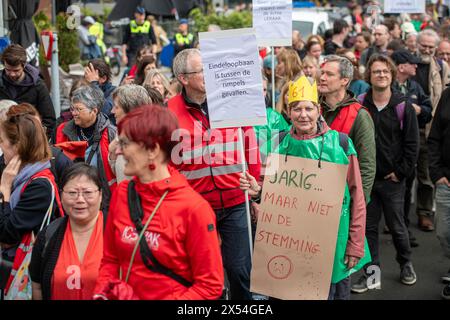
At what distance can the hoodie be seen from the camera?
3.36 metres

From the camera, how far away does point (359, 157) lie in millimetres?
5824

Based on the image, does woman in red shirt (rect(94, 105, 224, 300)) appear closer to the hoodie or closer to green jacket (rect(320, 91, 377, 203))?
the hoodie

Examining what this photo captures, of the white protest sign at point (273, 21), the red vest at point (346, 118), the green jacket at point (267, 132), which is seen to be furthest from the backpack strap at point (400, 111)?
the white protest sign at point (273, 21)

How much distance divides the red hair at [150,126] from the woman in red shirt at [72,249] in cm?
79

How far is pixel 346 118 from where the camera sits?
19.4 feet

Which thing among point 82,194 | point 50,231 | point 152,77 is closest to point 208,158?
point 82,194

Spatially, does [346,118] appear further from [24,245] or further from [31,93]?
[31,93]

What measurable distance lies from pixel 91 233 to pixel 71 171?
401 mm

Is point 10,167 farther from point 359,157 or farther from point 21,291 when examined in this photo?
point 359,157

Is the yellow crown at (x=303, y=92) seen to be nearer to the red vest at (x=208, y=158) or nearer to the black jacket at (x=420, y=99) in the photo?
the red vest at (x=208, y=158)

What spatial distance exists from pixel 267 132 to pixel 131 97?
1.09m

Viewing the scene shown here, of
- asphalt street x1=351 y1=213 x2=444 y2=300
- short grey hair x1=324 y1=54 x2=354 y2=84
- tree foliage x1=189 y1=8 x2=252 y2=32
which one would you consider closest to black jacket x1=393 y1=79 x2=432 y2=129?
asphalt street x1=351 y1=213 x2=444 y2=300

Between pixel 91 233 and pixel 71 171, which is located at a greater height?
pixel 71 171
